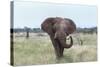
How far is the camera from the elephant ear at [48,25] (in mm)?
2596

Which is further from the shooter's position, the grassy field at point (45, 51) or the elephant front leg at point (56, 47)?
the elephant front leg at point (56, 47)

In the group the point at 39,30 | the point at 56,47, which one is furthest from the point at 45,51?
the point at 39,30

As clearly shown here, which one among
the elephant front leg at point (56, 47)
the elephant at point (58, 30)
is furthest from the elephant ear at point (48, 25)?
the elephant front leg at point (56, 47)

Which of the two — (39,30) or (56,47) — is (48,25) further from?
(56,47)

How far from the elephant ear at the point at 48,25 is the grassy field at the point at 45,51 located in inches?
3.6

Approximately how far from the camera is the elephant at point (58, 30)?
2.62m

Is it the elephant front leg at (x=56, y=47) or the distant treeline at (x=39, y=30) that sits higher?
the distant treeline at (x=39, y=30)

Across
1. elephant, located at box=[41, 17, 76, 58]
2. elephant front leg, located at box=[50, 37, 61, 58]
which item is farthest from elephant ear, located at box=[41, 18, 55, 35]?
elephant front leg, located at box=[50, 37, 61, 58]

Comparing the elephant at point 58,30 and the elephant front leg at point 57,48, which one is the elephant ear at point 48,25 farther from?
the elephant front leg at point 57,48

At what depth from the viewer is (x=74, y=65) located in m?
2.76

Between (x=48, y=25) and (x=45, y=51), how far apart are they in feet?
1.18

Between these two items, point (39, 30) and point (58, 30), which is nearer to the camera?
point (39, 30)

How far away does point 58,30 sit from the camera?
267 centimetres
